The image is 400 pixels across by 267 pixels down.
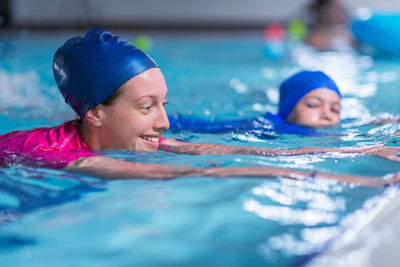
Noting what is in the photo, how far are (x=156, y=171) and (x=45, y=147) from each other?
56cm

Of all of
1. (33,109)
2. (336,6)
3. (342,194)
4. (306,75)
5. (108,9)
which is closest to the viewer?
(342,194)

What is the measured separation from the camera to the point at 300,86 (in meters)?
3.66

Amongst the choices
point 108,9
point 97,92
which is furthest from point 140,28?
point 97,92

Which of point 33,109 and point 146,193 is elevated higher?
point 33,109

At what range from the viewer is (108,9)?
680 inches

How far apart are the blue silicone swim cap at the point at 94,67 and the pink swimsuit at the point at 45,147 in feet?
0.46

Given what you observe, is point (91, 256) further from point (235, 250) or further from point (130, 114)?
point (130, 114)

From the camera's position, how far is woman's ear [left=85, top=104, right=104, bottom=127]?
2320 millimetres

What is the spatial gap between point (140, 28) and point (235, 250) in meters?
15.2

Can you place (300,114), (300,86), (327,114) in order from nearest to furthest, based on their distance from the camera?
(327,114) < (300,114) < (300,86)

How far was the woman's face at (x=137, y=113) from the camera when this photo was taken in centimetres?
226

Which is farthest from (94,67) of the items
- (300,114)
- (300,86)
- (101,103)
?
(300,86)

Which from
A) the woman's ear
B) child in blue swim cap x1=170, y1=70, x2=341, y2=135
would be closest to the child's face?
child in blue swim cap x1=170, y1=70, x2=341, y2=135

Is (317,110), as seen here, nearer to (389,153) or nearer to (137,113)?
(389,153)
